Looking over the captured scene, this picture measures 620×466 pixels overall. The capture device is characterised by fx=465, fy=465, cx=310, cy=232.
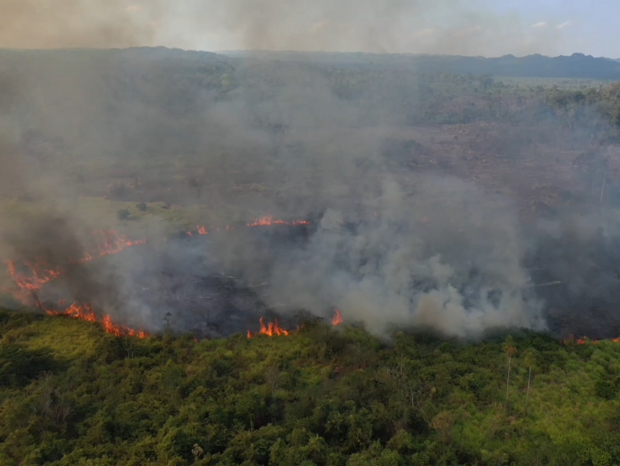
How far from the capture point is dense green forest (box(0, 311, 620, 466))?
15.6 metres

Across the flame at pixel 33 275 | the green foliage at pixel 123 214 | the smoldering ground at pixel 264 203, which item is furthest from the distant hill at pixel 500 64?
the flame at pixel 33 275

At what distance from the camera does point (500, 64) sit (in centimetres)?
15650

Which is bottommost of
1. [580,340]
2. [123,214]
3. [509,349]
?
[580,340]

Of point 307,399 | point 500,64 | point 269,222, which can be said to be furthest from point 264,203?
point 500,64

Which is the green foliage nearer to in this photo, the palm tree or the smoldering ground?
the smoldering ground

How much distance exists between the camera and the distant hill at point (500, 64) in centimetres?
8912

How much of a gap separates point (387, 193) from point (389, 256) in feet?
51.4

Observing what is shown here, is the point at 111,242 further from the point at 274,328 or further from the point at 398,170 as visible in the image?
the point at 398,170

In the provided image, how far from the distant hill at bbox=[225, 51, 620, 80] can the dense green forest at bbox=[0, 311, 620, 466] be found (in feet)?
229

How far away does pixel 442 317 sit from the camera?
78.9 ft

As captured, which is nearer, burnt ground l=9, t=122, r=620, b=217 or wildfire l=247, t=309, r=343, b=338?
wildfire l=247, t=309, r=343, b=338

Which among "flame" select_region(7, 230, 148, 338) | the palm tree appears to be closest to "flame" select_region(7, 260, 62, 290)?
"flame" select_region(7, 230, 148, 338)

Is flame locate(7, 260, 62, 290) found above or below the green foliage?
below

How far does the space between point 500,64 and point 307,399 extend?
6501 inches
